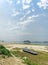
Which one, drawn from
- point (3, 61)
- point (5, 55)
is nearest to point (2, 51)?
point (5, 55)

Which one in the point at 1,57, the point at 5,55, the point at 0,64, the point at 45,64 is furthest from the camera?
the point at 45,64

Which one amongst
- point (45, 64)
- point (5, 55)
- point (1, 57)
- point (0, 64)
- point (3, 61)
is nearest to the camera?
point (0, 64)

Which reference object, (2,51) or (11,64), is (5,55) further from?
(11,64)

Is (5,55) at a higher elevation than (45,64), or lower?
higher

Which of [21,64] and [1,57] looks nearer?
[21,64]

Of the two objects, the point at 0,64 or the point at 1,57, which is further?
the point at 1,57

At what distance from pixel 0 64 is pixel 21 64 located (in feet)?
9.14

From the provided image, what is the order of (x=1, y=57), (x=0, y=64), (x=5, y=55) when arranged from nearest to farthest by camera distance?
(x=0, y=64), (x=1, y=57), (x=5, y=55)

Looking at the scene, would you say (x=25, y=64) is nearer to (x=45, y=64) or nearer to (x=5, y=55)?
(x=5, y=55)

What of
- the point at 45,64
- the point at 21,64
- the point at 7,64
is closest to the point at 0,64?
the point at 7,64

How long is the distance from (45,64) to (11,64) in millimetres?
11275

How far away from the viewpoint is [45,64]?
114ft

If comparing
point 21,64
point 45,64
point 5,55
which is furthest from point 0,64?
point 45,64

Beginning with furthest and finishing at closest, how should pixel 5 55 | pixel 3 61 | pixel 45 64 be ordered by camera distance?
pixel 45 64, pixel 5 55, pixel 3 61
